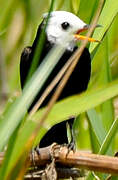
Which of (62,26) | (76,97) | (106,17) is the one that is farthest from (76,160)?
(62,26)

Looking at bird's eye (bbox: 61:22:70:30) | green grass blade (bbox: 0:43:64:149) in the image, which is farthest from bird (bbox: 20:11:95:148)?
green grass blade (bbox: 0:43:64:149)

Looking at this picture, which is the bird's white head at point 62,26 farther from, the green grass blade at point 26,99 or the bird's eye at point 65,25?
the green grass blade at point 26,99

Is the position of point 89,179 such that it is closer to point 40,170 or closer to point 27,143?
point 40,170

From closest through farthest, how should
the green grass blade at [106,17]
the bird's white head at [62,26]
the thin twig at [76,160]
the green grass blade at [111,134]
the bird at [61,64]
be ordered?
1. the thin twig at [76,160]
2. the green grass blade at [111,134]
3. the green grass blade at [106,17]
4. the bird's white head at [62,26]
5. the bird at [61,64]

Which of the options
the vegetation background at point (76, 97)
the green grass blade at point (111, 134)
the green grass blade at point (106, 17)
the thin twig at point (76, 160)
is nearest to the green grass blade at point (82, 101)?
the vegetation background at point (76, 97)

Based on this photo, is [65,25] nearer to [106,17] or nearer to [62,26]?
[62,26]

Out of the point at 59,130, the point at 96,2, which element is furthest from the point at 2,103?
the point at 96,2
